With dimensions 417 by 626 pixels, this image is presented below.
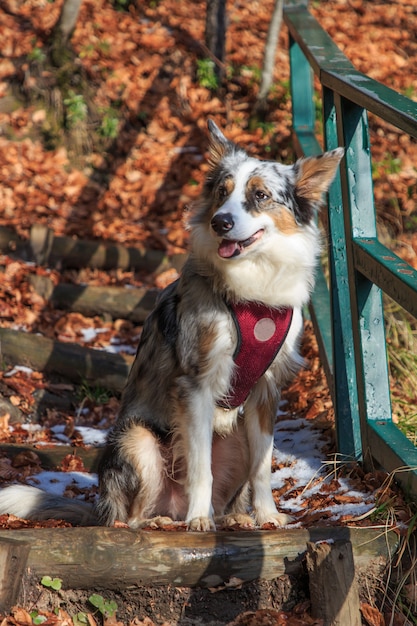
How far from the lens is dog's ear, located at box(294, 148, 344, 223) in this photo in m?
3.74

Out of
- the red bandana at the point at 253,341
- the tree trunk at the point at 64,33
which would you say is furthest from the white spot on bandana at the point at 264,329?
the tree trunk at the point at 64,33

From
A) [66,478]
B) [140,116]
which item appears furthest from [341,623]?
[140,116]

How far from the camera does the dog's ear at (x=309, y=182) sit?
3744 millimetres

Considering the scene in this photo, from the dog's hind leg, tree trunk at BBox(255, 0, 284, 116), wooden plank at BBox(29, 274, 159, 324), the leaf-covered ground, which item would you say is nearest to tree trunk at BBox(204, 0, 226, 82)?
the leaf-covered ground

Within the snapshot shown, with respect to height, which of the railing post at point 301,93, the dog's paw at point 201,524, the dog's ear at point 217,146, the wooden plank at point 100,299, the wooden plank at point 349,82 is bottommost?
the wooden plank at point 100,299

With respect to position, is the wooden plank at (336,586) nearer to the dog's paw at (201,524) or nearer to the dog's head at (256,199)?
the dog's paw at (201,524)

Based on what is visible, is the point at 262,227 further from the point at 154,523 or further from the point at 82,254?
the point at 82,254

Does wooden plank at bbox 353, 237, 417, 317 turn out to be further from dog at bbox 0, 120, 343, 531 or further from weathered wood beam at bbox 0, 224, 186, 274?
weathered wood beam at bbox 0, 224, 186, 274

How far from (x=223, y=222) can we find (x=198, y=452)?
1.02m

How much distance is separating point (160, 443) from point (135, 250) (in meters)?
3.59

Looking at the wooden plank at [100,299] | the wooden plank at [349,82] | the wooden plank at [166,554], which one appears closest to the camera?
the wooden plank at [166,554]

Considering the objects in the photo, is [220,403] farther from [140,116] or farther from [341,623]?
[140,116]

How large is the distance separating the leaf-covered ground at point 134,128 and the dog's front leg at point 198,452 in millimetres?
2071

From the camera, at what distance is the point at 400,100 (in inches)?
126
